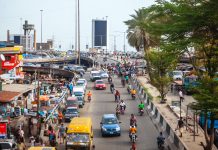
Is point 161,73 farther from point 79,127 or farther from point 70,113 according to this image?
point 79,127

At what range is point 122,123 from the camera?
40.8 m

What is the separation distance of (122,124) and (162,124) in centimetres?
387

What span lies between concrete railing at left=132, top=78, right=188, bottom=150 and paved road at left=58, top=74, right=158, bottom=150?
638 millimetres

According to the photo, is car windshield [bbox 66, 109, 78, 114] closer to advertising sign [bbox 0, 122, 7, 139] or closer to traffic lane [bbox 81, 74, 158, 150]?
traffic lane [bbox 81, 74, 158, 150]

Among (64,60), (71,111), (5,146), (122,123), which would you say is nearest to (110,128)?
(122,123)

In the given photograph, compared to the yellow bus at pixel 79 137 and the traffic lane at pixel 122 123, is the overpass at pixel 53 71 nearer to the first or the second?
the traffic lane at pixel 122 123

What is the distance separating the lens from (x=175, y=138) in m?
31.2

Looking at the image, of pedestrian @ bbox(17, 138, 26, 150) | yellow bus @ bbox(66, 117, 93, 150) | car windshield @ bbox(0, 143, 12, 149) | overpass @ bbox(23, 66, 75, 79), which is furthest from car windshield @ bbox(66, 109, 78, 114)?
overpass @ bbox(23, 66, 75, 79)

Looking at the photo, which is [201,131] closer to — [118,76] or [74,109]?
[74,109]

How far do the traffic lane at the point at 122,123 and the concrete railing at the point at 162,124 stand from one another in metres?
0.62

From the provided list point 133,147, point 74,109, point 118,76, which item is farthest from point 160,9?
point 118,76

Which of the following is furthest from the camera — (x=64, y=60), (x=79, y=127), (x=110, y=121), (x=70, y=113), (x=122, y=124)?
(x=64, y=60)

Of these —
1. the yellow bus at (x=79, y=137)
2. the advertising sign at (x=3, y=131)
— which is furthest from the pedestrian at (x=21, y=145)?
the yellow bus at (x=79, y=137)

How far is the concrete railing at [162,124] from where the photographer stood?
30447 mm
